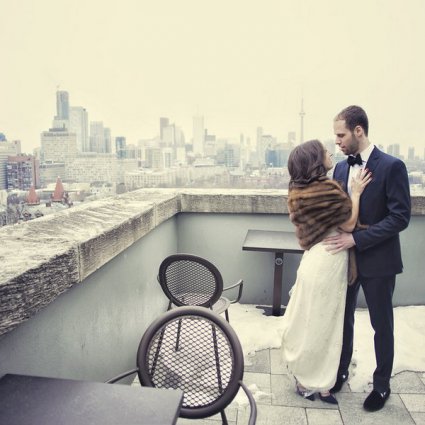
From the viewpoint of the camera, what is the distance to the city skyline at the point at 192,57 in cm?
5650

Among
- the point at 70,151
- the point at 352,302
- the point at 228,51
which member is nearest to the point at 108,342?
the point at 352,302

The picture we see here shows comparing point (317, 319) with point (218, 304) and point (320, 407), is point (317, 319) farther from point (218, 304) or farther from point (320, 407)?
point (218, 304)

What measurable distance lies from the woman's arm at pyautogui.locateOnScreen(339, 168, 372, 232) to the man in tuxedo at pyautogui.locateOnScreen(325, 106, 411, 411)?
0.03 meters

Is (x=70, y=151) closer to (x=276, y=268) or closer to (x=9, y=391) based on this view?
(x=276, y=268)

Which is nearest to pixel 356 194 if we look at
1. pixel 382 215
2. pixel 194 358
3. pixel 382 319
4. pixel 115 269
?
pixel 382 215

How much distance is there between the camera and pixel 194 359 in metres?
1.66

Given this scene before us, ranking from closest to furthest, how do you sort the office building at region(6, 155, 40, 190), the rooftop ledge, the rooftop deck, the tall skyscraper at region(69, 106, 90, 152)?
the rooftop ledge
the rooftop deck
the office building at region(6, 155, 40, 190)
the tall skyscraper at region(69, 106, 90, 152)

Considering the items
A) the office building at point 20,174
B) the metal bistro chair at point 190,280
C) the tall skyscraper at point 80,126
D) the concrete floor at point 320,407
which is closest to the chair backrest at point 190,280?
the metal bistro chair at point 190,280

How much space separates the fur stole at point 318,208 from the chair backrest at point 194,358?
972 millimetres

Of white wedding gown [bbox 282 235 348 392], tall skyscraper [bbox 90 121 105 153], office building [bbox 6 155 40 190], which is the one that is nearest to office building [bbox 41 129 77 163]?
tall skyscraper [bbox 90 121 105 153]

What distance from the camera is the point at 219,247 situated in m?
4.25

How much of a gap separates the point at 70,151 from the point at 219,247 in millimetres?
20874

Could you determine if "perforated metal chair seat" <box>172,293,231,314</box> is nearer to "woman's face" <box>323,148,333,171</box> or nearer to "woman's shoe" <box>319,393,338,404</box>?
"woman's shoe" <box>319,393,338,404</box>

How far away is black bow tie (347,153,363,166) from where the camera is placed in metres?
2.45
